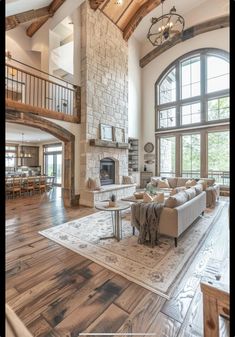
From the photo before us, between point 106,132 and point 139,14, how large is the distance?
15.8ft

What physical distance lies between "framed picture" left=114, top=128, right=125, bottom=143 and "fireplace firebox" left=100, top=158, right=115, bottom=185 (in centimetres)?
85

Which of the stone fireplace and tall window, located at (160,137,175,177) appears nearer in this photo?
the stone fireplace

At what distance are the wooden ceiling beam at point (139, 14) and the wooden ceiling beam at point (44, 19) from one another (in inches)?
117

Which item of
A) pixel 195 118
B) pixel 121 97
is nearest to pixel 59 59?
pixel 121 97

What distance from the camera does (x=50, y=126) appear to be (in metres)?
5.18

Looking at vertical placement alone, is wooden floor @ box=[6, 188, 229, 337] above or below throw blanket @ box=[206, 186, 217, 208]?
below

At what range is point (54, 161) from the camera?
11391 millimetres

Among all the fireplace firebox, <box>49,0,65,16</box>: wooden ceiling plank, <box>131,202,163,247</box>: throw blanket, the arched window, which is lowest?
<box>131,202,163,247</box>: throw blanket

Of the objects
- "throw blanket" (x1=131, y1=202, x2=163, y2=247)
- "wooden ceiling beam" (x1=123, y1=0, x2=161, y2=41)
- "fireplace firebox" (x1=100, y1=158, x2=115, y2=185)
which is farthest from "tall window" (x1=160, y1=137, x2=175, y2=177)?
"throw blanket" (x1=131, y1=202, x2=163, y2=247)

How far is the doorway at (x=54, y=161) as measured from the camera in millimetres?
11122

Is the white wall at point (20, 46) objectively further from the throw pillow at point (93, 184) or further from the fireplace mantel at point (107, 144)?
the throw pillow at point (93, 184)

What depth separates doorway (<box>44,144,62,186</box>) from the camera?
11.1 metres

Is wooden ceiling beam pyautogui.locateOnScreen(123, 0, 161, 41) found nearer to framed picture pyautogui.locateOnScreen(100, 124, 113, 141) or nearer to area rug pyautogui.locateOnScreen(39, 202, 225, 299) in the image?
framed picture pyautogui.locateOnScreen(100, 124, 113, 141)
